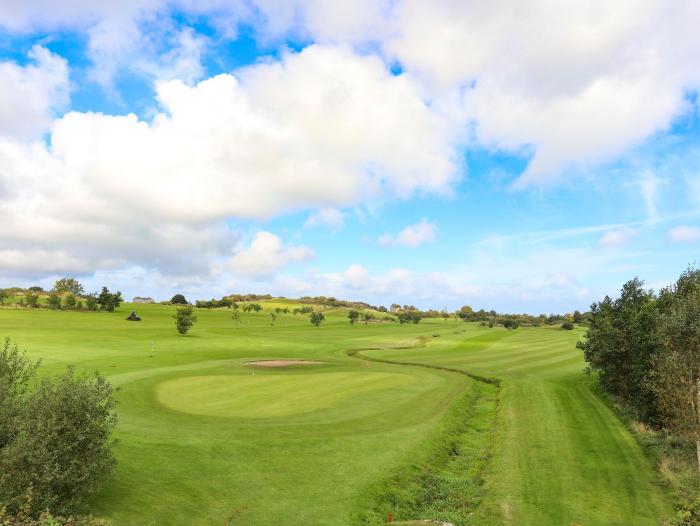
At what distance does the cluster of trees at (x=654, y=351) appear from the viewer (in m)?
26.6

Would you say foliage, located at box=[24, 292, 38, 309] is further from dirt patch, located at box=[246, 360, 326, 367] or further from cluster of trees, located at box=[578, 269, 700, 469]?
cluster of trees, located at box=[578, 269, 700, 469]

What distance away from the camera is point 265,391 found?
150 ft

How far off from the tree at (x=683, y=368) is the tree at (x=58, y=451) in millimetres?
31623

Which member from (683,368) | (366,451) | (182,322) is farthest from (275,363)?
(182,322)

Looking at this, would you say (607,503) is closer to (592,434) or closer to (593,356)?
(592,434)

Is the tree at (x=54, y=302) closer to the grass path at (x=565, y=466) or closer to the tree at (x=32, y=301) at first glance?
the tree at (x=32, y=301)

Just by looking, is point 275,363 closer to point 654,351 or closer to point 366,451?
point 366,451

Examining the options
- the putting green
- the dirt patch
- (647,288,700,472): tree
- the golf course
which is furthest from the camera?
the dirt patch

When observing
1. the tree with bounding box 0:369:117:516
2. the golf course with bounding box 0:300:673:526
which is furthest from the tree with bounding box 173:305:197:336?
the tree with bounding box 0:369:117:516

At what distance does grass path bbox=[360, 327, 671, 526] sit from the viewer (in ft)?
71.7

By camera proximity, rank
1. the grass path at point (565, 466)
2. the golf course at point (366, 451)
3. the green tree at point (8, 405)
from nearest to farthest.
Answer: the green tree at point (8, 405)
the golf course at point (366, 451)
the grass path at point (565, 466)

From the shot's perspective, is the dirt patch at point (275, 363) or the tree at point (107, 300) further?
the tree at point (107, 300)

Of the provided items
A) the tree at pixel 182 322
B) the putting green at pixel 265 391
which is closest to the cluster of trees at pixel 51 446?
the putting green at pixel 265 391

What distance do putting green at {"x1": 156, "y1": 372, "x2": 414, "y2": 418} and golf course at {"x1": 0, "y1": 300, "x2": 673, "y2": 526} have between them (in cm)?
19
